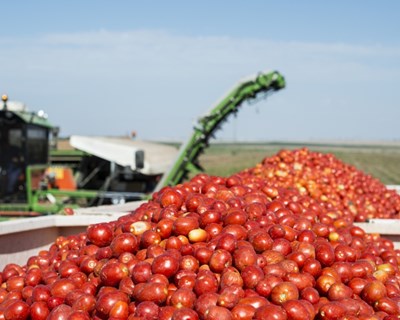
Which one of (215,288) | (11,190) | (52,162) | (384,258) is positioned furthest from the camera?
(52,162)

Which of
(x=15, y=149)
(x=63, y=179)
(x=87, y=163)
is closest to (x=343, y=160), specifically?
(x=87, y=163)

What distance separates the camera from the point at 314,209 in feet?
17.6

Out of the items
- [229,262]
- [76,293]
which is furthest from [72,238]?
[229,262]

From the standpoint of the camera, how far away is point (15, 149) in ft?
36.9

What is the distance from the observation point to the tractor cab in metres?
11.1

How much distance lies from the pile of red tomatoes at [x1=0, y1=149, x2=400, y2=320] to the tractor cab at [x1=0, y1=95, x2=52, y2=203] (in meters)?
6.53

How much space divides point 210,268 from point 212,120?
8.29 meters

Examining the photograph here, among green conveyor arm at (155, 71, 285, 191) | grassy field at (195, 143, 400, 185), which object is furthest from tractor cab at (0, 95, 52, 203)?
grassy field at (195, 143, 400, 185)

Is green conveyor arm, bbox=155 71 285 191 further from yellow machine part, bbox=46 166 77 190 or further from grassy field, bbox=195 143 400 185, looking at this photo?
yellow machine part, bbox=46 166 77 190

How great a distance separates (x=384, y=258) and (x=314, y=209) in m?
0.83

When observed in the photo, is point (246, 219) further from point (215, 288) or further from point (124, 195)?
point (124, 195)

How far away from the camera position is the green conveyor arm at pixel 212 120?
1156cm

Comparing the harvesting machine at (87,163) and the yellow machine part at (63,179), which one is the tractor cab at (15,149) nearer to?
the harvesting machine at (87,163)

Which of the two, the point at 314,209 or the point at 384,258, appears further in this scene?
the point at 314,209
